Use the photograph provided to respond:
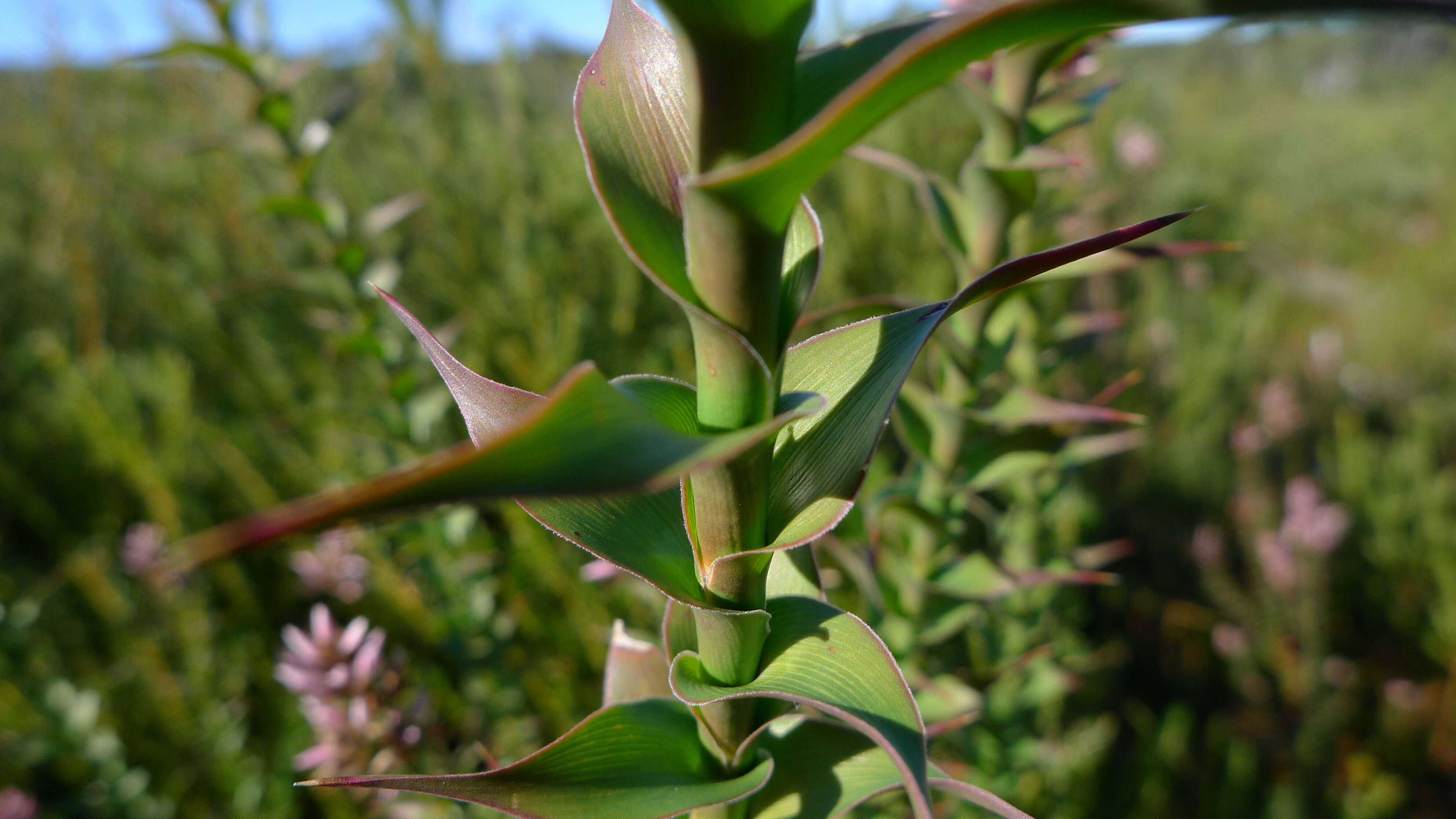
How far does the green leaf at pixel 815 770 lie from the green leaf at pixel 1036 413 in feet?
0.85

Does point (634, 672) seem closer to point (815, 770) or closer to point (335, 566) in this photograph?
point (815, 770)

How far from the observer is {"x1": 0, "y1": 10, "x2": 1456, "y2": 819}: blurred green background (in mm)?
981

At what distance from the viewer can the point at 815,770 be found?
0.97 feet

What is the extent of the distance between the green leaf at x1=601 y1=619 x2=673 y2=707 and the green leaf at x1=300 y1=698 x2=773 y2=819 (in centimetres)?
4

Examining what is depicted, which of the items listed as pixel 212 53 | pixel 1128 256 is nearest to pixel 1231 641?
pixel 1128 256

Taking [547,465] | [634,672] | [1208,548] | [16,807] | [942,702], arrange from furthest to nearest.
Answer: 1. [1208,548]
2. [16,807]
3. [942,702]
4. [634,672]
5. [547,465]

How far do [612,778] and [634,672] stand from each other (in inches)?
3.2

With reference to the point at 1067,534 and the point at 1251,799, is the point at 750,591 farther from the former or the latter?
the point at 1251,799

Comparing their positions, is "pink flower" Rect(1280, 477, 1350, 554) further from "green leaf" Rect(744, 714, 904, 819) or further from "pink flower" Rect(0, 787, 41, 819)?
"pink flower" Rect(0, 787, 41, 819)

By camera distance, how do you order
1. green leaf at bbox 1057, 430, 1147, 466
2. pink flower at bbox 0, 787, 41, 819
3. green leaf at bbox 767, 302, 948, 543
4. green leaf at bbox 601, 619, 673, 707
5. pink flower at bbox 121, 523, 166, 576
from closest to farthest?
1. green leaf at bbox 767, 302, 948, 543
2. green leaf at bbox 601, 619, 673, 707
3. green leaf at bbox 1057, 430, 1147, 466
4. pink flower at bbox 0, 787, 41, 819
5. pink flower at bbox 121, 523, 166, 576

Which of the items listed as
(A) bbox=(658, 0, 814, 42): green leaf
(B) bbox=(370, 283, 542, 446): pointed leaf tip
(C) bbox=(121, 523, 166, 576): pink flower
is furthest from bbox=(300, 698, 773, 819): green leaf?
(C) bbox=(121, 523, 166, 576): pink flower

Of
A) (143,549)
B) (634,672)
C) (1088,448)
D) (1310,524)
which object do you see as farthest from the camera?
(1310,524)

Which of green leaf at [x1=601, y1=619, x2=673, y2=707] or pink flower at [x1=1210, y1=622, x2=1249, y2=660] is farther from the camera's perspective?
pink flower at [x1=1210, y1=622, x2=1249, y2=660]

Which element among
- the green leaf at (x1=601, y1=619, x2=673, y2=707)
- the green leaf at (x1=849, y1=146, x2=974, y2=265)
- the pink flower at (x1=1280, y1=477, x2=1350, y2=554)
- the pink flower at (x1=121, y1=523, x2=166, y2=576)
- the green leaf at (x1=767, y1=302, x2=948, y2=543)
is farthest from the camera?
the pink flower at (x1=1280, y1=477, x2=1350, y2=554)
